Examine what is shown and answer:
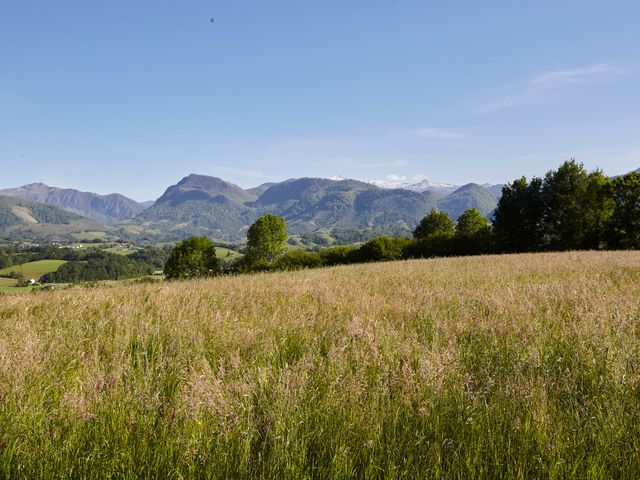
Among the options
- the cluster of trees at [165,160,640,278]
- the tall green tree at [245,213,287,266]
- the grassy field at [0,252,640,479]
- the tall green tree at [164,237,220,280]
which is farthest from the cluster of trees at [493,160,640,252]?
the tall green tree at [164,237,220,280]

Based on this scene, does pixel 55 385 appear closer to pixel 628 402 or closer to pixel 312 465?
pixel 312 465

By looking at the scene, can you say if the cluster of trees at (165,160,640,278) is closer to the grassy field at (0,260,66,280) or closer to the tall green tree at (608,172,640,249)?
the tall green tree at (608,172,640,249)

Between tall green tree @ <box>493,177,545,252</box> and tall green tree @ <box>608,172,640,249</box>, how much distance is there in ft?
24.2

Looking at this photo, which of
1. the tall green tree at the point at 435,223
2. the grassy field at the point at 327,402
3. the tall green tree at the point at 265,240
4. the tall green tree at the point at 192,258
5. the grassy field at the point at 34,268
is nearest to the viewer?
the grassy field at the point at 327,402

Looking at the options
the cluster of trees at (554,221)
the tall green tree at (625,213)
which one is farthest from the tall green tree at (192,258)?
the tall green tree at (625,213)

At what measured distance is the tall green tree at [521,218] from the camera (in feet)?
153

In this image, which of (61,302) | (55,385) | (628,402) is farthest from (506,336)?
(61,302)

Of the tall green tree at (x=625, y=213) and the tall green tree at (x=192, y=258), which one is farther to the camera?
the tall green tree at (x=192, y=258)

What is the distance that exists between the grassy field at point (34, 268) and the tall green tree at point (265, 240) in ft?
429

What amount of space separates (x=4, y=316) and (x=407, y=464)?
743 centimetres

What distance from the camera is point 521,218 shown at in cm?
4766

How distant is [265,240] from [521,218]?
4253 centimetres

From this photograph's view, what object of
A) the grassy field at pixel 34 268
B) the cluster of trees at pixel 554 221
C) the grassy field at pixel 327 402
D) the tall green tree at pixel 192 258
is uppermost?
the cluster of trees at pixel 554 221

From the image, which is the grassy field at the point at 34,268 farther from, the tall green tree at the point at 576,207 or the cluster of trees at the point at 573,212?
the tall green tree at the point at 576,207
